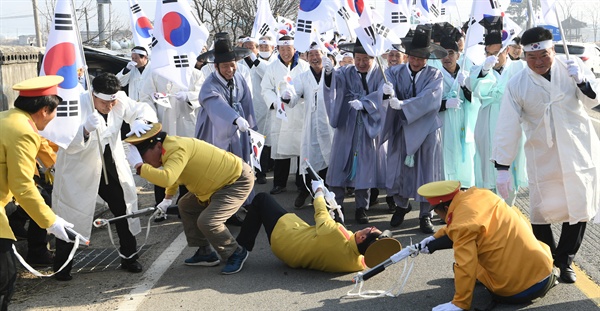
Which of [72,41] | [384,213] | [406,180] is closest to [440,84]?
[406,180]

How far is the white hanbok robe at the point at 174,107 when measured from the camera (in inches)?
346

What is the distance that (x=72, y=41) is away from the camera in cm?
566

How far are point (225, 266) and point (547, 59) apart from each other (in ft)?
9.86

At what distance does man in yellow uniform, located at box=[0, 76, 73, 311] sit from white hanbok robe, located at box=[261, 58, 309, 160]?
5.10 meters

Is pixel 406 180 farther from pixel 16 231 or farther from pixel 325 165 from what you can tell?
pixel 16 231

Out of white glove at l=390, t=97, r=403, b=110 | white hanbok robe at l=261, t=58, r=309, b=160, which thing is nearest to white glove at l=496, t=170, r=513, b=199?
white glove at l=390, t=97, r=403, b=110

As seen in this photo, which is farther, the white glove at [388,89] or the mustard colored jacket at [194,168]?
the white glove at [388,89]

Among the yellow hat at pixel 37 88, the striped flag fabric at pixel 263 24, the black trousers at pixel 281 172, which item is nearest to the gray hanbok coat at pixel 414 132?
the black trousers at pixel 281 172

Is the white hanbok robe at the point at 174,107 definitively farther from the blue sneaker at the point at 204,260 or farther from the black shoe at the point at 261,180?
the blue sneaker at the point at 204,260

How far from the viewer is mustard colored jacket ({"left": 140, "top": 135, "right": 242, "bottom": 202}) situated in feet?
16.9

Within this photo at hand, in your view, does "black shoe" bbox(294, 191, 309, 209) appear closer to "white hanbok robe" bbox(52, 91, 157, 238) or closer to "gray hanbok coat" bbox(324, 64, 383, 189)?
"gray hanbok coat" bbox(324, 64, 383, 189)

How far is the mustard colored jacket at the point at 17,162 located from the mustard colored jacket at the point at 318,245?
2102 mm

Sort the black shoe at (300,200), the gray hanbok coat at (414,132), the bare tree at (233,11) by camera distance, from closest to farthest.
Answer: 1. the gray hanbok coat at (414,132)
2. the black shoe at (300,200)
3. the bare tree at (233,11)

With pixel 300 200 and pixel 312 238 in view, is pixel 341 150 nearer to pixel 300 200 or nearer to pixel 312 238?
pixel 300 200
